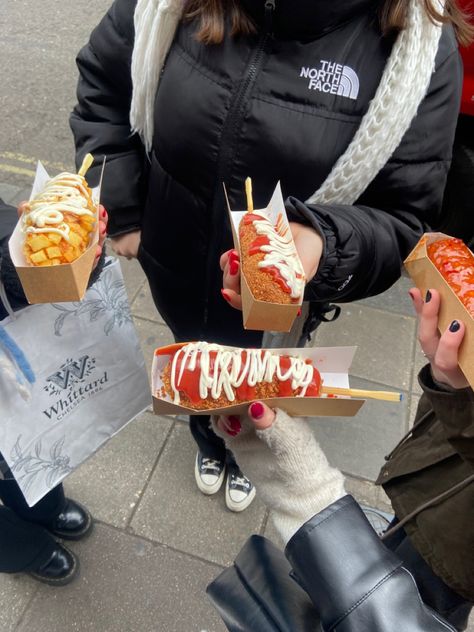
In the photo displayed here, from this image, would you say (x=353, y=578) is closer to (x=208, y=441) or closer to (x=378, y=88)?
(x=378, y=88)

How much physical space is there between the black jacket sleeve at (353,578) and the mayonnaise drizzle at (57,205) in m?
1.19

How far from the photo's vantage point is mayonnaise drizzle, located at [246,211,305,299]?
1.65 m

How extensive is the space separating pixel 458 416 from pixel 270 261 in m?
0.70

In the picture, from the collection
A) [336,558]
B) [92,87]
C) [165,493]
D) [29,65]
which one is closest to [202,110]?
[92,87]

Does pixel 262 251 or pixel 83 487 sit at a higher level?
pixel 262 251

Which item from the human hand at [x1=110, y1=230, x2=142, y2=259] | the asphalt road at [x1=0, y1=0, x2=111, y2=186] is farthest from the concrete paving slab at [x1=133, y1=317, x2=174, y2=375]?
the asphalt road at [x1=0, y1=0, x2=111, y2=186]

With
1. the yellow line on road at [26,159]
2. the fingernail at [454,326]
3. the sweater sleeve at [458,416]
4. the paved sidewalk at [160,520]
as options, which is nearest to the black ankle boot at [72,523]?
the paved sidewalk at [160,520]

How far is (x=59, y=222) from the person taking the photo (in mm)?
1755

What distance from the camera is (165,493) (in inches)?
114

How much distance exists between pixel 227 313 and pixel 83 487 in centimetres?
140

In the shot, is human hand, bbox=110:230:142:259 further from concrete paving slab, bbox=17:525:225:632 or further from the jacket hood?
concrete paving slab, bbox=17:525:225:632

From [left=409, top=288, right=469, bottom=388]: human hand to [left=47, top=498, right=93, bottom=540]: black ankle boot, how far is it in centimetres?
195

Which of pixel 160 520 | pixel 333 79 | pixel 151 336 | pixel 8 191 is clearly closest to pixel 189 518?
pixel 160 520

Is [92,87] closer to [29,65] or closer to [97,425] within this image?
[97,425]
